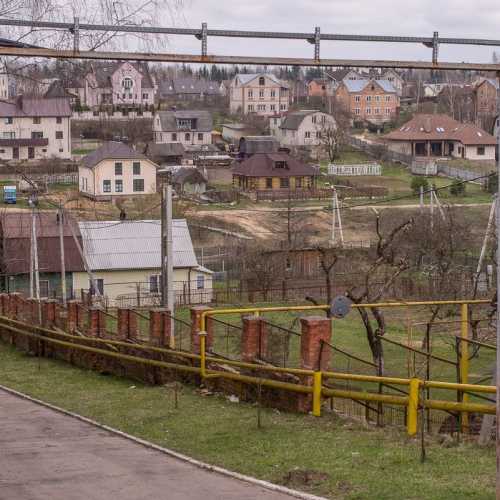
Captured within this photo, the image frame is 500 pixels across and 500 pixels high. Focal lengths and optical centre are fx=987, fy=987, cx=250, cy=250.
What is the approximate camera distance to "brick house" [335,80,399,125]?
94.8 m

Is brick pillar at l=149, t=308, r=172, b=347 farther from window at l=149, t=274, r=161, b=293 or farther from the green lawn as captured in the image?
window at l=149, t=274, r=161, b=293

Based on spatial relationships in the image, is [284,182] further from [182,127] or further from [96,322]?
[96,322]

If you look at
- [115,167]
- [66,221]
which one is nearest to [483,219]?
[115,167]

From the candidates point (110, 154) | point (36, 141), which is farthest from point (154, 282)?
point (36, 141)

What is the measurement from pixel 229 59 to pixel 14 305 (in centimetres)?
1579

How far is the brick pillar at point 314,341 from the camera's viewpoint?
13.0m

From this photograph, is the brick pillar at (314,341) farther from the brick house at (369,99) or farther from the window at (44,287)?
the brick house at (369,99)

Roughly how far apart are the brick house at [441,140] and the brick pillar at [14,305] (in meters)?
57.5

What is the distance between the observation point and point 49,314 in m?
22.1

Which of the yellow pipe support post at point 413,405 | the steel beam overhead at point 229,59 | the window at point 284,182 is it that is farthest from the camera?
the window at point 284,182

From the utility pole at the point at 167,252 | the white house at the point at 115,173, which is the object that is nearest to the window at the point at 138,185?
the white house at the point at 115,173

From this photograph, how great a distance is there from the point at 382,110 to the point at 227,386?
8555cm

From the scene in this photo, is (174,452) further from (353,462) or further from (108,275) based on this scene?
(108,275)

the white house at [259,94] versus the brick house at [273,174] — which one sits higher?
the white house at [259,94]
